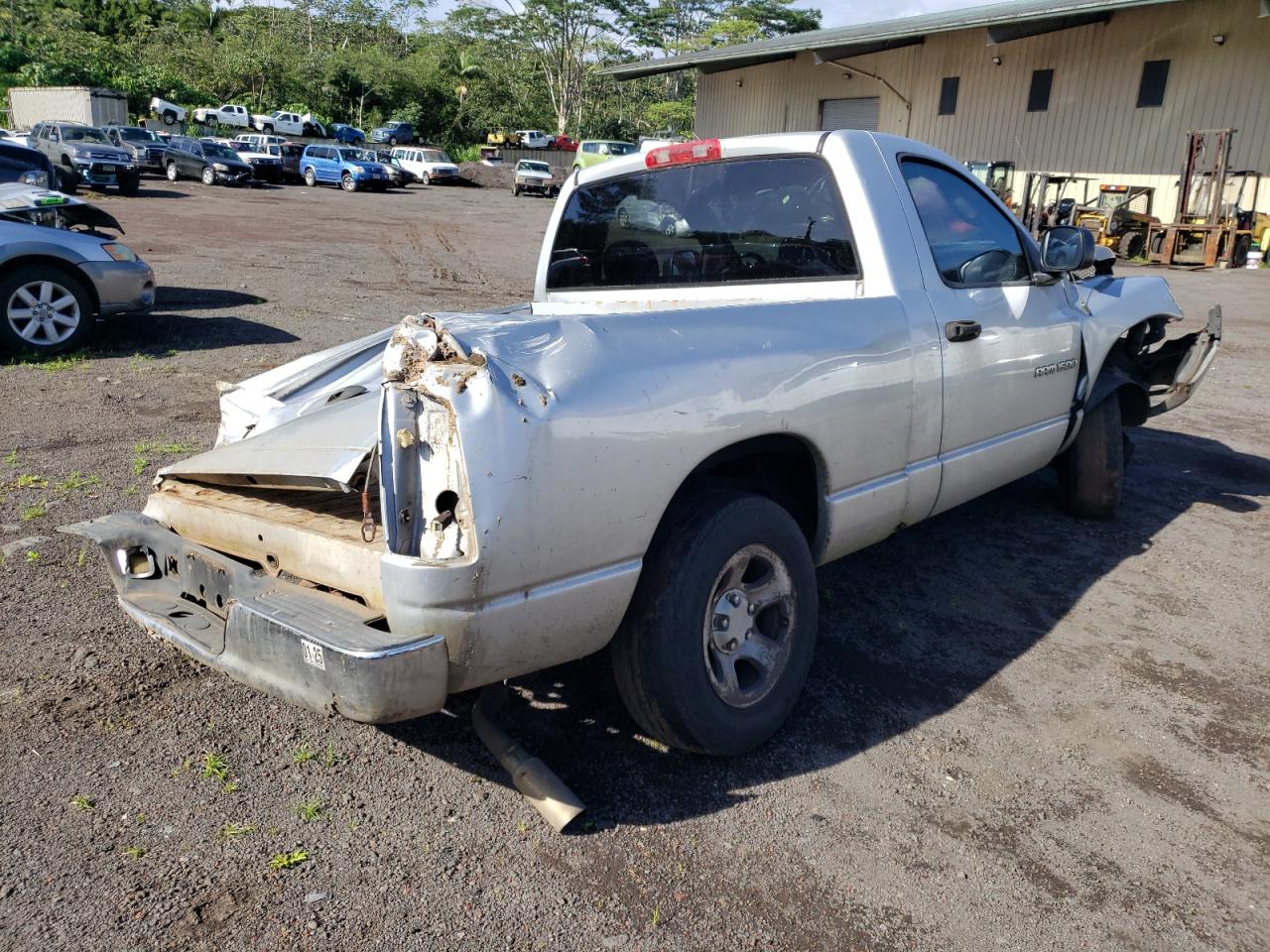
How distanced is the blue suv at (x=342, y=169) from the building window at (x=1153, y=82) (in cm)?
2472

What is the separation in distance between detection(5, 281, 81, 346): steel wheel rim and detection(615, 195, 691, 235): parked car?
20.0 feet

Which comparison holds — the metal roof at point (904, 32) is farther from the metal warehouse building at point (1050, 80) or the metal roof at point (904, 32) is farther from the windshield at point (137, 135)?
the windshield at point (137, 135)

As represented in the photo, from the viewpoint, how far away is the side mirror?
421cm

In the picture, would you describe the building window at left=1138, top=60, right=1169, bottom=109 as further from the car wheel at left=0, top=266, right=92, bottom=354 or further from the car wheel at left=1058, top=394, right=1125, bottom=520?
the car wheel at left=0, top=266, right=92, bottom=354

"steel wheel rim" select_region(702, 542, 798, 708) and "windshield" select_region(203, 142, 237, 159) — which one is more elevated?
"windshield" select_region(203, 142, 237, 159)

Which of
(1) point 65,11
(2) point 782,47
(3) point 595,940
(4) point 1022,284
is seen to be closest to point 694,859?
(3) point 595,940

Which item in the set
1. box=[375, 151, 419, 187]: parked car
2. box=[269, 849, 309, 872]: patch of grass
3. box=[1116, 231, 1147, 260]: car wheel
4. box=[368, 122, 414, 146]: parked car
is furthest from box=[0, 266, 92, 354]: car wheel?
box=[368, 122, 414, 146]: parked car

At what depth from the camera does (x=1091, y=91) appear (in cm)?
2530

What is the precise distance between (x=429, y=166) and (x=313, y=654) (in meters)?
41.8

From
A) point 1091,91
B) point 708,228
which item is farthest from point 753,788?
point 1091,91

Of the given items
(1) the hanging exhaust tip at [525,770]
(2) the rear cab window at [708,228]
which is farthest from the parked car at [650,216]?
(1) the hanging exhaust tip at [525,770]

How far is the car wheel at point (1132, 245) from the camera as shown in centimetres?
2156

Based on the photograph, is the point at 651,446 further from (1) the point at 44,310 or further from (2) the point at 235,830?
(1) the point at 44,310

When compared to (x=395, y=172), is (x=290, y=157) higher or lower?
higher
